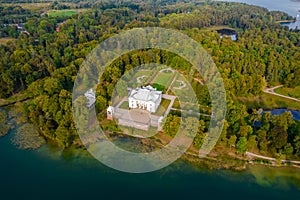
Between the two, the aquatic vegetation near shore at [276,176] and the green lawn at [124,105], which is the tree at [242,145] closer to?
the aquatic vegetation near shore at [276,176]

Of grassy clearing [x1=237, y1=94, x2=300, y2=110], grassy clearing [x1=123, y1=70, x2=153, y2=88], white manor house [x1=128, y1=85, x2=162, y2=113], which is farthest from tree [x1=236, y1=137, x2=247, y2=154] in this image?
grassy clearing [x1=123, y1=70, x2=153, y2=88]

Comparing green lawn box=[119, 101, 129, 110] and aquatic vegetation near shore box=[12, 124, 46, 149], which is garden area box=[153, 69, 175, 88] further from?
aquatic vegetation near shore box=[12, 124, 46, 149]

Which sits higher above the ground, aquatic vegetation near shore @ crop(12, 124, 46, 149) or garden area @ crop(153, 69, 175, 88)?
garden area @ crop(153, 69, 175, 88)

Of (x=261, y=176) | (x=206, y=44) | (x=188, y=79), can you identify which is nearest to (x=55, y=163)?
(x=261, y=176)

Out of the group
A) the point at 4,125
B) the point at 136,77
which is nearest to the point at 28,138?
the point at 4,125

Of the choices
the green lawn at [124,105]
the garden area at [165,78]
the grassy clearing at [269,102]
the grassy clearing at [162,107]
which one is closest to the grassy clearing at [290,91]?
the grassy clearing at [269,102]

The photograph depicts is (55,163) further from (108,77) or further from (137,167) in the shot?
(108,77)

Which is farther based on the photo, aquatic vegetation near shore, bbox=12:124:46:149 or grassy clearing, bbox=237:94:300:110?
grassy clearing, bbox=237:94:300:110
